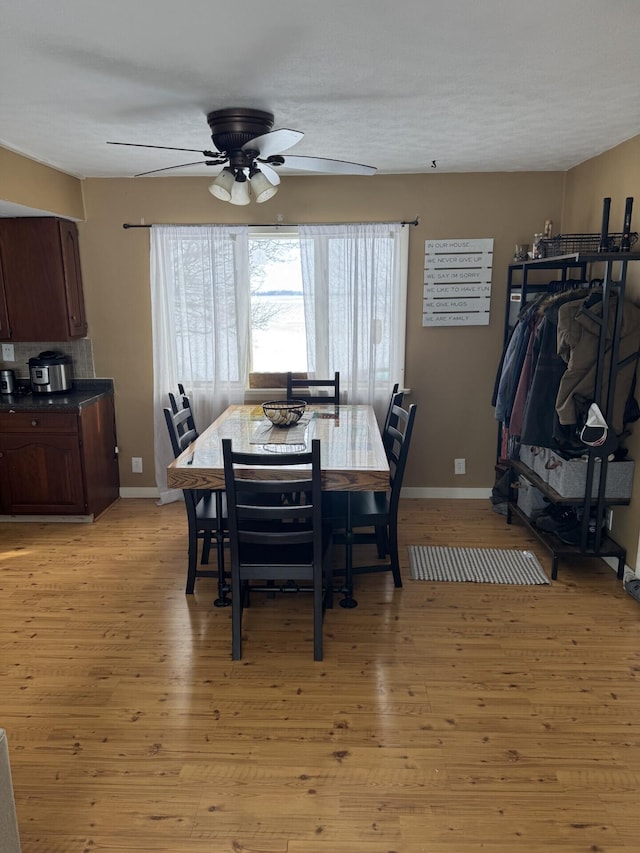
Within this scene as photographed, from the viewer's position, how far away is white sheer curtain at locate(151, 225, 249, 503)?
4395 millimetres

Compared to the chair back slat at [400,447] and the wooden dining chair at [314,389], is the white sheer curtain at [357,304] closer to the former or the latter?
the wooden dining chair at [314,389]

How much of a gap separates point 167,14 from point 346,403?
10.1 ft

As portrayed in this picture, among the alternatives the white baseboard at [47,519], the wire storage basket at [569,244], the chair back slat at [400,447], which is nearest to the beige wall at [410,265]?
the white baseboard at [47,519]

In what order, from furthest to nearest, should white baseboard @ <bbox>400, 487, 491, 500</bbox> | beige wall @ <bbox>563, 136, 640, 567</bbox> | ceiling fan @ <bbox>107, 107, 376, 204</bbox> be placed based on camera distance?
1. white baseboard @ <bbox>400, 487, 491, 500</bbox>
2. beige wall @ <bbox>563, 136, 640, 567</bbox>
3. ceiling fan @ <bbox>107, 107, 376, 204</bbox>

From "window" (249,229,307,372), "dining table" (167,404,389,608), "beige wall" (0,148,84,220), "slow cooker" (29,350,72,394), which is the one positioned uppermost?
"beige wall" (0,148,84,220)

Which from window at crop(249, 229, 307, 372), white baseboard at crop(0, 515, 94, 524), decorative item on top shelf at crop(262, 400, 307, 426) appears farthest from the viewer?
window at crop(249, 229, 307, 372)

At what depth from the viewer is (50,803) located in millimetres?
1981

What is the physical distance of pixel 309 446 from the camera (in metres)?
3.22

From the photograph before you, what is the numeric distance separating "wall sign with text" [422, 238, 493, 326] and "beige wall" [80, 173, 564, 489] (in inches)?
2.2

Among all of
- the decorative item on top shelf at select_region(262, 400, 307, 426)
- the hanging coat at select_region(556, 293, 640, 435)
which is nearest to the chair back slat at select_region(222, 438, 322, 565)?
the decorative item on top shelf at select_region(262, 400, 307, 426)

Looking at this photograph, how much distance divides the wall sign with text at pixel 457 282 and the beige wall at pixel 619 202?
682mm

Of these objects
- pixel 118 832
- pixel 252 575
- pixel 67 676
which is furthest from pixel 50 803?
pixel 252 575

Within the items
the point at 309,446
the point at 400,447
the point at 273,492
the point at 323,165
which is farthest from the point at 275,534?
the point at 323,165

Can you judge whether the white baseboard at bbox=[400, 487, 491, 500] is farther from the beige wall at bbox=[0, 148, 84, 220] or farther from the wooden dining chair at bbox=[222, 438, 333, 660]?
the beige wall at bbox=[0, 148, 84, 220]
